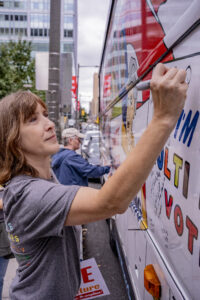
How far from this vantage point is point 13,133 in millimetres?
1279

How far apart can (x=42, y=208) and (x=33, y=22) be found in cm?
7259

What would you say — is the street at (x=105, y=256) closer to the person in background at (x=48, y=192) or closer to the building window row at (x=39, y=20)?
the person in background at (x=48, y=192)

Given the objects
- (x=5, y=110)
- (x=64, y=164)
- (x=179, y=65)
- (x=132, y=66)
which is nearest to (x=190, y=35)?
(x=179, y=65)

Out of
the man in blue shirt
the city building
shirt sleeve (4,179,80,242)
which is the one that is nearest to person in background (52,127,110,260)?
the man in blue shirt

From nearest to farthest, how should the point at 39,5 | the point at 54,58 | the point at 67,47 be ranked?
the point at 54,58, the point at 67,47, the point at 39,5

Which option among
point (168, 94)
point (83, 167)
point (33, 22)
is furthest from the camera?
point (33, 22)

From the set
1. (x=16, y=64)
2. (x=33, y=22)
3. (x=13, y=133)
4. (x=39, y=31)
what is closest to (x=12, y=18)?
(x=33, y=22)

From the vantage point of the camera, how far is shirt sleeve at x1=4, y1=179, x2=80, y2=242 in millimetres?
1056

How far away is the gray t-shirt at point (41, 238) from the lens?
42.7 inches

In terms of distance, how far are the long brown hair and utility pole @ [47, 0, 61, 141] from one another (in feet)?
14.8

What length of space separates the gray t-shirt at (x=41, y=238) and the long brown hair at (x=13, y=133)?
0.25ft

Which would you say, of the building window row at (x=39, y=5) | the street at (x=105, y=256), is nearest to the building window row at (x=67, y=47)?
the building window row at (x=39, y=5)

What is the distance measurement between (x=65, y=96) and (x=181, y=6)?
6186 millimetres

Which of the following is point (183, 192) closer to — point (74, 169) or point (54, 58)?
point (74, 169)
